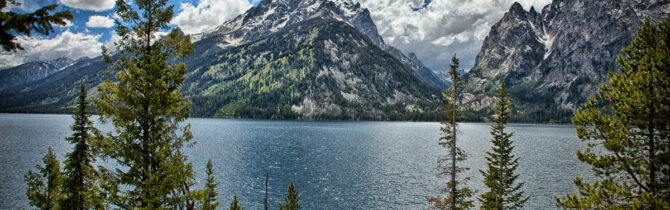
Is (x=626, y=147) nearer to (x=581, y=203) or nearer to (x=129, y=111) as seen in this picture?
(x=581, y=203)

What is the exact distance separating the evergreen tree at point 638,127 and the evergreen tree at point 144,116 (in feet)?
64.1

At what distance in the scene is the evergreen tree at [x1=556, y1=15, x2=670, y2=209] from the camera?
46.5ft

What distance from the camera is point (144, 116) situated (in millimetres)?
15469

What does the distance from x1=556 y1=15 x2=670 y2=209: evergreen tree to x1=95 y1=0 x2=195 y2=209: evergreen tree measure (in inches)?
769

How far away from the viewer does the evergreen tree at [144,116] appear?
15.1 metres

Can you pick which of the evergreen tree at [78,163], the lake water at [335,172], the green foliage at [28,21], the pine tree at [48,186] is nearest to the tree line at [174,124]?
the green foliage at [28,21]

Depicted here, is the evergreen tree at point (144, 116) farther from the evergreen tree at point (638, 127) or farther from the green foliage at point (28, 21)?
the evergreen tree at point (638, 127)

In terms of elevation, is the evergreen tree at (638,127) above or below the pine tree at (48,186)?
above

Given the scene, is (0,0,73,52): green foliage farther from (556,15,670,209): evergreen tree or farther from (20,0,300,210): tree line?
(556,15,670,209): evergreen tree

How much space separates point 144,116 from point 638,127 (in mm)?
22969

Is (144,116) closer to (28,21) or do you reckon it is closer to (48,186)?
(28,21)

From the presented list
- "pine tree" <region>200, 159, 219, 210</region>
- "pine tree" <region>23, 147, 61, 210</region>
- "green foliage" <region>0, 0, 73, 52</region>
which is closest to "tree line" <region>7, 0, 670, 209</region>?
"pine tree" <region>200, 159, 219, 210</region>

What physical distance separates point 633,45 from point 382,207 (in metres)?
41.9

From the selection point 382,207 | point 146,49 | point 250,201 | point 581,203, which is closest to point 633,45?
point 581,203
